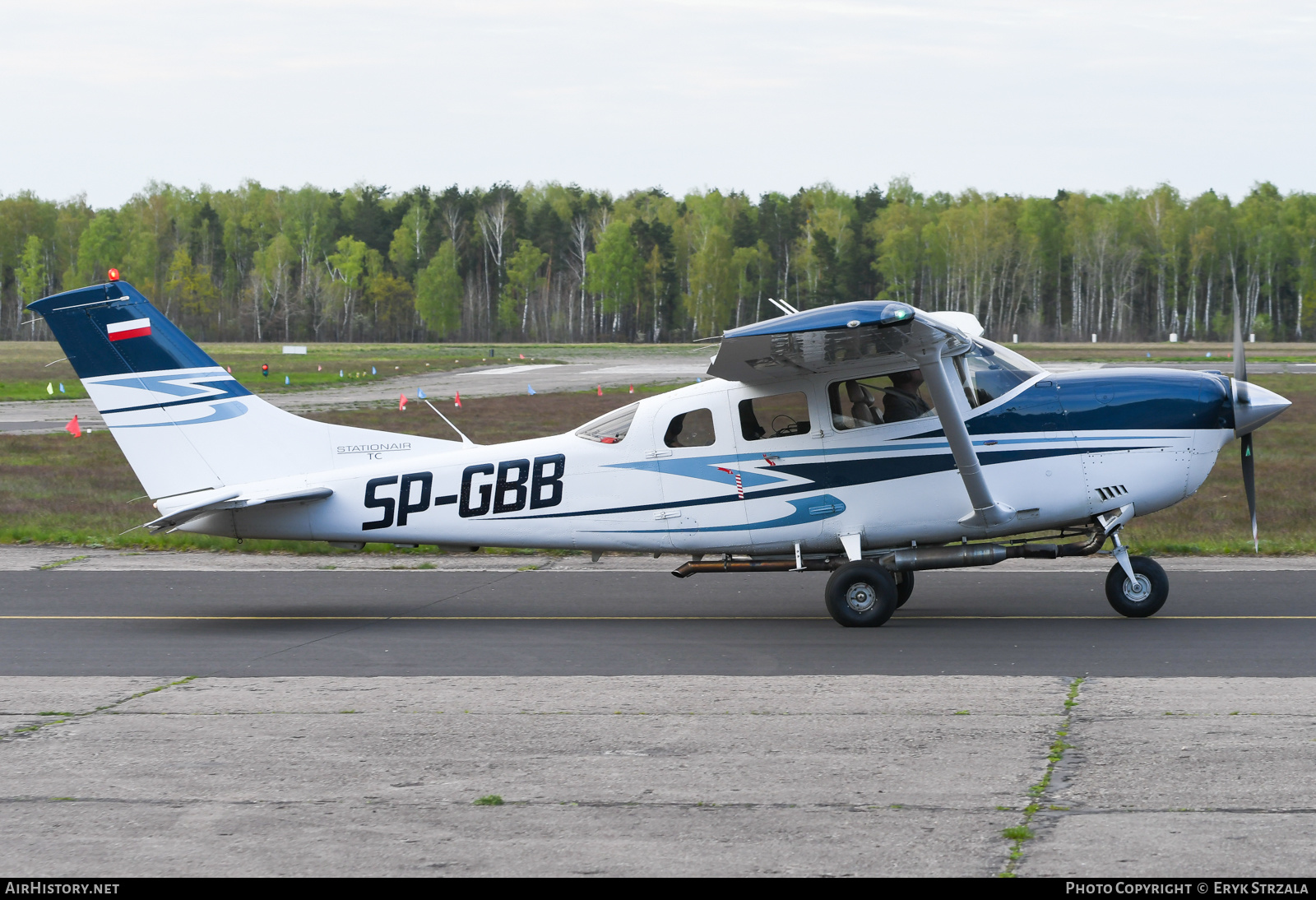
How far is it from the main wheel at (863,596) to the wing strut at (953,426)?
1.03 metres

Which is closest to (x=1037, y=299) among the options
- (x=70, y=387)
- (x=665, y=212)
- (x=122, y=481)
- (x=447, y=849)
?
(x=665, y=212)

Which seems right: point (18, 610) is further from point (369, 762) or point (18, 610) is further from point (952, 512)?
point (952, 512)

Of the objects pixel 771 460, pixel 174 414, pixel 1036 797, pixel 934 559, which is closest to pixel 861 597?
pixel 934 559

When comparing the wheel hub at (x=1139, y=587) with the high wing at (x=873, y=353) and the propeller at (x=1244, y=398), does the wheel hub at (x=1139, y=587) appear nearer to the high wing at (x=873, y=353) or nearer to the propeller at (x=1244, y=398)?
the propeller at (x=1244, y=398)

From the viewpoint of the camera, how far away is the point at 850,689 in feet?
28.6

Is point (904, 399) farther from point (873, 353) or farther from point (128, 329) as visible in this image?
point (128, 329)

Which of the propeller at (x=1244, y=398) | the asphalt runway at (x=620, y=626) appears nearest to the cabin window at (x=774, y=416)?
the asphalt runway at (x=620, y=626)

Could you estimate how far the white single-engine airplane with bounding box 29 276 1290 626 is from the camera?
1082 cm

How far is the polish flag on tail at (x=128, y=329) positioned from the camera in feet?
38.1

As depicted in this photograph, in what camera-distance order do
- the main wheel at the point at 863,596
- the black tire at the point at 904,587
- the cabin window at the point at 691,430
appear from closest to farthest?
the main wheel at the point at 863,596, the cabin window at the point at 691,430, the black tire at the point at 904,587

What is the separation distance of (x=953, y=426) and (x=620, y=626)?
3421 mm

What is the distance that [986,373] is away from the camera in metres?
11.1

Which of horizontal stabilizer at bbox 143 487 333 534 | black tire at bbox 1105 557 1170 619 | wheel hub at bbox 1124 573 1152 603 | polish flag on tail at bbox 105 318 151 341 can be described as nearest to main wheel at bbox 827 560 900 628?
black tire at bbox 1105 557 1170 619

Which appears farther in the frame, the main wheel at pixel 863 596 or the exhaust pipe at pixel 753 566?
the exhaust pipe at pixel 753 566
